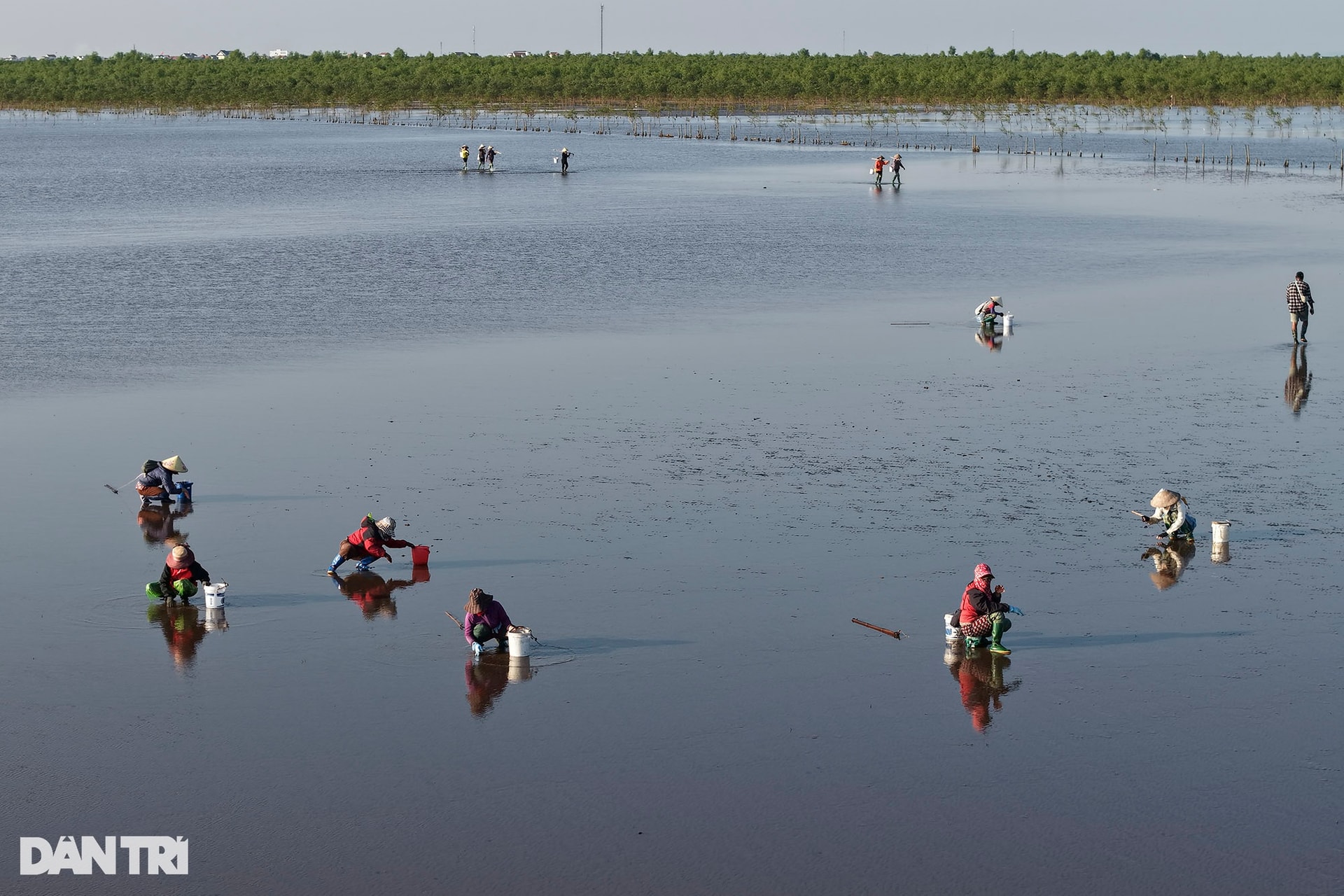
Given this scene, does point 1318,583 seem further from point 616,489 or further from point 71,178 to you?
point 71,178

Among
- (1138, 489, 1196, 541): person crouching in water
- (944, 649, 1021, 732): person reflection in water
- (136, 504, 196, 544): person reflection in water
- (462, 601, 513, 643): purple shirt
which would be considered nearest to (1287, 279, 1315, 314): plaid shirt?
(1138, 489, 1196, 541): person crouching in water

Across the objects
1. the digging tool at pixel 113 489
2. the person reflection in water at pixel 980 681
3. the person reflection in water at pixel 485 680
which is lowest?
the person reflection in water at pixel 485 680

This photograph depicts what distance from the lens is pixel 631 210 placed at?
59375mm

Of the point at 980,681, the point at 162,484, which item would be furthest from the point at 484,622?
the point at 162,484

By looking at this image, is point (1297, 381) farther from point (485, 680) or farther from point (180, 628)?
point (180, 628)

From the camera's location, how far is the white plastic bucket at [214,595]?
15.7m

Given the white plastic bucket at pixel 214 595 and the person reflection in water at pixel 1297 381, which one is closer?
the white plastic bucket at pixel 214 595

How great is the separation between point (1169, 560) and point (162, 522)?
1205 centimetres

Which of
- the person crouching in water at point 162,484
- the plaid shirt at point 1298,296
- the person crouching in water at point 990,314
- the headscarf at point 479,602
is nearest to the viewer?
the headscarf at point 479,602

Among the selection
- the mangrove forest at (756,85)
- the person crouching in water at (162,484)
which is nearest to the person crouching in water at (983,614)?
the person crouching in water at (162,484)

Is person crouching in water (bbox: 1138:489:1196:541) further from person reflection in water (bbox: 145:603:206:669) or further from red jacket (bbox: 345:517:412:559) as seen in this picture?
person reflection in water (bbox: 145:603:206:669)

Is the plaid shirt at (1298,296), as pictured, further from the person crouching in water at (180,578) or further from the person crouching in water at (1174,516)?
the person crouching in water at (180,578)

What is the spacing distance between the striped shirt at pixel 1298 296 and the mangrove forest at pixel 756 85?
12365cm

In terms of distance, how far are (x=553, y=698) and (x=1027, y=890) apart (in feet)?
15.9
